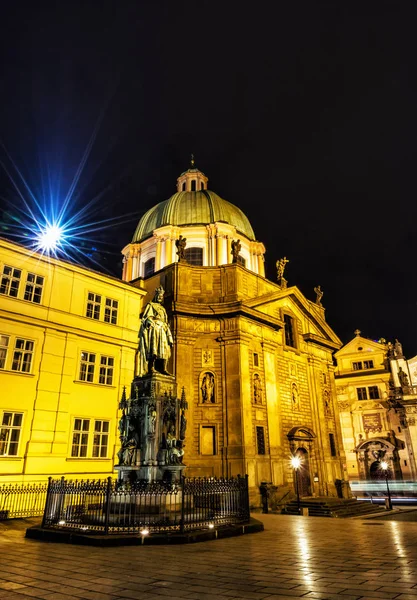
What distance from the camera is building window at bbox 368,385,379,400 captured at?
155 ft

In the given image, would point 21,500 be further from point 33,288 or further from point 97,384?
point 33,288

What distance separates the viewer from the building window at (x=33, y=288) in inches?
829

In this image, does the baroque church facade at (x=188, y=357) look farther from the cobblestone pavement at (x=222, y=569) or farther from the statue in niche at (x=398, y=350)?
the statue in niche at (x=398, y=350)

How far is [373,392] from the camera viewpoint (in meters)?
47.8

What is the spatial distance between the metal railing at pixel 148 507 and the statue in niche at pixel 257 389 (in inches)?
559

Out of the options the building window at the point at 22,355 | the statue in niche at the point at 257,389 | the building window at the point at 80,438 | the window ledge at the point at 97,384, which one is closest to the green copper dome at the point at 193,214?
the statue in niche at the point at 257,389

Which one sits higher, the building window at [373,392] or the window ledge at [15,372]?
the building window at [373,392]

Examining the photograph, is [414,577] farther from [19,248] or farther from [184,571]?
[19,248]

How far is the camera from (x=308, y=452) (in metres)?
30.8

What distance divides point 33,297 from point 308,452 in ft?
71.2

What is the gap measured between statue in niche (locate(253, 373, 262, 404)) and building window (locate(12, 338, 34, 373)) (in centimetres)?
1397

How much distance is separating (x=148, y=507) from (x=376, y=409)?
40264 millimetres

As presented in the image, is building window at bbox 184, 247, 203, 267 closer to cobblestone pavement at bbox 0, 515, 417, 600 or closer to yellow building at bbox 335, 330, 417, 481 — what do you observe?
yellow building at bbox 335, 330, 417, 481

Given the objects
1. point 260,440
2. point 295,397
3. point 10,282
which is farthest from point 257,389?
point 10,282
